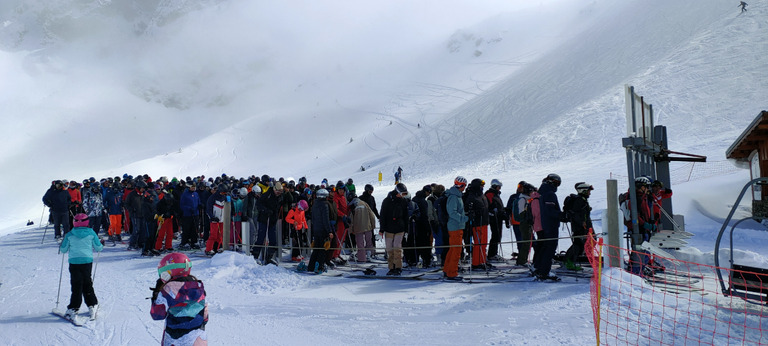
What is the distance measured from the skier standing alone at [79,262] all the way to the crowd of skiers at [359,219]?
78 centimetres

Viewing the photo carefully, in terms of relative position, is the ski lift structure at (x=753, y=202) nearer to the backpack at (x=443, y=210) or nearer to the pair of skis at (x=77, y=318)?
the backpack at (x=443, y=210)

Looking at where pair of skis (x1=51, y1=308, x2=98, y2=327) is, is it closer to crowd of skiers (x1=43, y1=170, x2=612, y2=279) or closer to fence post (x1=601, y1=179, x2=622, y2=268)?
crowd of skiers (x1=43, y1=170, x2=612, y2=279)

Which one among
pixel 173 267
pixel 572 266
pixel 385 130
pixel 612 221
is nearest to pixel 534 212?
pixel 572 266

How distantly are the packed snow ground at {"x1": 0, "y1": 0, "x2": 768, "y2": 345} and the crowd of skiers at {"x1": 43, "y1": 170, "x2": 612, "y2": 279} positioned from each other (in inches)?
37.0

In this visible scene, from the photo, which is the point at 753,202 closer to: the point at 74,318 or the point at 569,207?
the point at 569,207

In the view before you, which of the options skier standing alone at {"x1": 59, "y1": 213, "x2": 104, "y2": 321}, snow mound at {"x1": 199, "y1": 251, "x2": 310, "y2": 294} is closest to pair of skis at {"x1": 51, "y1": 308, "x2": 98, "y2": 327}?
skier standing alone at {"x1": 59, "y1": 213, "x2": 104, "y2": 321}

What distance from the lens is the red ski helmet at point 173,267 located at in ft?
12.7

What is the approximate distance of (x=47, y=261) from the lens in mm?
12023

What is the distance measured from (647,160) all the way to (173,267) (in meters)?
11.3

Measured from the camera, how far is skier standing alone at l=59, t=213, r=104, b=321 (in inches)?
269

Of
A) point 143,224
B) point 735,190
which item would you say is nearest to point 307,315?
point 143,224

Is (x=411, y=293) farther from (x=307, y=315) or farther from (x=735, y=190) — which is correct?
(x=735, y=190)

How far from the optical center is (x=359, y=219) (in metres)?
11.2

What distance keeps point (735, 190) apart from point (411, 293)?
14375mm
